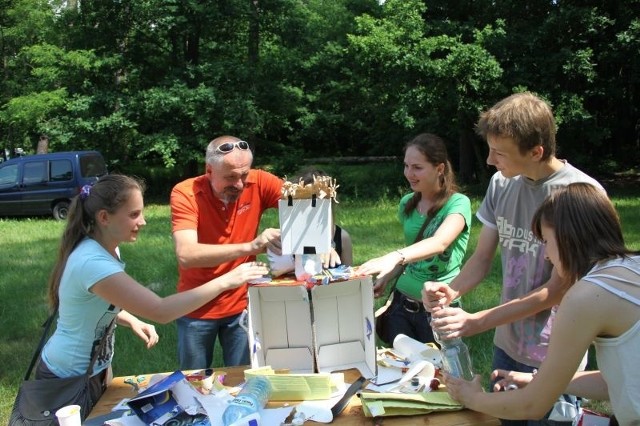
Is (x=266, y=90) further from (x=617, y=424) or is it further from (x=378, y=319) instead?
(x=617, y=424)

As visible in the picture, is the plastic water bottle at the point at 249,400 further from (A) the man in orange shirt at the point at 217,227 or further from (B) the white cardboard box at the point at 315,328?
(A) the man in orange shirt at the point at 217,227

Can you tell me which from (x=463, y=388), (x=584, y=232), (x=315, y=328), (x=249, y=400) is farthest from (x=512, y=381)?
(x=249, y=400)

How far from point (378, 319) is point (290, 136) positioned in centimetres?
1934

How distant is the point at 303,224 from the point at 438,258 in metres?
0.95

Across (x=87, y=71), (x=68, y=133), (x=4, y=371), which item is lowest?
(x=4, y=371)

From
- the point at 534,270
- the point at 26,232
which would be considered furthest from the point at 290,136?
the point at 534,270

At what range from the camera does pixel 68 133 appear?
54.5 feet

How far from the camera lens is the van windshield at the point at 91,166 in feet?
45.4

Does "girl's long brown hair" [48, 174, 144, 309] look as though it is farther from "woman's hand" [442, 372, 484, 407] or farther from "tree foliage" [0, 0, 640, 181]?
"tree foliage" [0, 0, 640, 181]

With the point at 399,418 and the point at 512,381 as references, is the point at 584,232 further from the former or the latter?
the point at 399,418

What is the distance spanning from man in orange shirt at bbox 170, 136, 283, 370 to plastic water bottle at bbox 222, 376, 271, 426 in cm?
60

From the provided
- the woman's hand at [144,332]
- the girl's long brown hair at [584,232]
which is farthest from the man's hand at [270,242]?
the girl's long brown hair at [584,232]

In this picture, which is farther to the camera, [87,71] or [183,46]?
[183,46]

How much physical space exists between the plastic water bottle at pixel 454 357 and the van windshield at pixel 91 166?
13.3 metres
